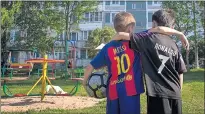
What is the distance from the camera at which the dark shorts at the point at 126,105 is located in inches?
131

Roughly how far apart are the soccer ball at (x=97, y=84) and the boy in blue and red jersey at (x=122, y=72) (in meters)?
0.14

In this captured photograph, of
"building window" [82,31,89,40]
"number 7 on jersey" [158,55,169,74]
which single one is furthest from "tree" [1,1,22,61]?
"building window" [82,31,89,40]

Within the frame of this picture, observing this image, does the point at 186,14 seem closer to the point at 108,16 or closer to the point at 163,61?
the point at 108,16

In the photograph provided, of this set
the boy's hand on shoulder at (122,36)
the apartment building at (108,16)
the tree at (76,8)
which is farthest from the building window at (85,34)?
the boy's hand on shoulder at (122,36)

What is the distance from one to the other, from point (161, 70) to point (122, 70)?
15.0 inches

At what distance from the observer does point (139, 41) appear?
325 cm

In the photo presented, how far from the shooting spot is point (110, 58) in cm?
343

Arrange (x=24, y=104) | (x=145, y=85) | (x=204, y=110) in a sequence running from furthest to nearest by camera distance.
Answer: (x=24, y=104) < (x=204, y=110) < (x=145, y=85)

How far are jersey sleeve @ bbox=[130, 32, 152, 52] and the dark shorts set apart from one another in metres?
0.47

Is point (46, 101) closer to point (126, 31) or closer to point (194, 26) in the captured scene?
point (126, 31)

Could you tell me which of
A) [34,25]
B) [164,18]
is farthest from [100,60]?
[34,25]

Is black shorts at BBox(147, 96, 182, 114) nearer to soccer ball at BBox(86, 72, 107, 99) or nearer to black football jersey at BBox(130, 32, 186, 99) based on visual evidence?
black football jersey at BBox(130, 32, 186, 99)

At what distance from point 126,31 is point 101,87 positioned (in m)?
0.63

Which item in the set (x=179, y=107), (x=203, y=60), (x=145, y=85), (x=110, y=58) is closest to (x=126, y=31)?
(x=110, y=58)
